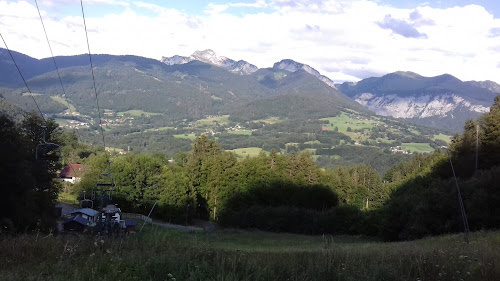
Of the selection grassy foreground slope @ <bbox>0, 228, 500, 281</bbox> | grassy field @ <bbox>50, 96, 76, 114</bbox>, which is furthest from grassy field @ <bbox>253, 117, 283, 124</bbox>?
grassy foreground slope @ <bbox>0, 228, 500, 281</bbox>

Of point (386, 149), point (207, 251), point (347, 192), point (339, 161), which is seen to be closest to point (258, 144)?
point (339, 161)

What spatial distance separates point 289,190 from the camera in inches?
1708

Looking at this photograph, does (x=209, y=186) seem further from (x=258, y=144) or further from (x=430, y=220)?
(x=258, y=144)

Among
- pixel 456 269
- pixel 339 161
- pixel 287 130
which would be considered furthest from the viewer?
pixel 287 130

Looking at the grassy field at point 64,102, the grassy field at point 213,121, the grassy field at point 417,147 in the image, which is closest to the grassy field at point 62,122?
the grassy field at point 64,102

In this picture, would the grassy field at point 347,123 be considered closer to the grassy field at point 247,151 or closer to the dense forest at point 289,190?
the grassy field at point 247,151

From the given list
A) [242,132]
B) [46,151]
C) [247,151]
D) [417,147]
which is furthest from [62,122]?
[46,151]

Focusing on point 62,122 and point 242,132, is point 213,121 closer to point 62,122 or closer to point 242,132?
point 242,132

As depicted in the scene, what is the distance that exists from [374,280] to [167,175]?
1510 inches

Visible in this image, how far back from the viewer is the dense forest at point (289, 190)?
2339cm

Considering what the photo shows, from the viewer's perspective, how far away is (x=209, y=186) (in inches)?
1711

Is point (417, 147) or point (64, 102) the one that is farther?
point (64, 102)

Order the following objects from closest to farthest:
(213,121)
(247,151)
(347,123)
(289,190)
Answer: (289,190) → (247,151) → (347,123) → (213,121)

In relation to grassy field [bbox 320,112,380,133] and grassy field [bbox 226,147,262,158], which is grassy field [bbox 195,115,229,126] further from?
grassy field [bbox 226,147,262,158]
